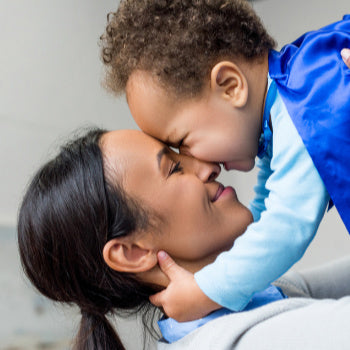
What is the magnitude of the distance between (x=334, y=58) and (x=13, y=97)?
1.34 metres

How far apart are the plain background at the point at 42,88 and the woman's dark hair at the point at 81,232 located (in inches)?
29.6

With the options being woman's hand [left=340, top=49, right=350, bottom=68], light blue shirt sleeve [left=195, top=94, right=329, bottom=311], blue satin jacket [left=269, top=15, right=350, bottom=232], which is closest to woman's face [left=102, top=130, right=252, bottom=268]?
light blue shirt sleeve [left=195, top=94, right=329, bottom=311]

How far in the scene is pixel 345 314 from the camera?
A: 0.69 meters

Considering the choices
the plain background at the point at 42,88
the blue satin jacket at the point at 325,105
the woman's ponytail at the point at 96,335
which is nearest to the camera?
the blue satin jacket at the point at 325,105

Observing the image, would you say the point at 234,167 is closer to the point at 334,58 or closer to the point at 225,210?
the point at 225,210

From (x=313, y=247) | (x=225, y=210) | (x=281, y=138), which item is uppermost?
(x=281, y=138)

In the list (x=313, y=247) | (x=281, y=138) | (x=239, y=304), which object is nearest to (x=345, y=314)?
(x=239, y=304)

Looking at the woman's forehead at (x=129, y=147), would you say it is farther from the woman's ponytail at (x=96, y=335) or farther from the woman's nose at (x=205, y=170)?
the woman's ponytail at (x=96, y=335)

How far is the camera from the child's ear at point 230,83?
3.15 feet

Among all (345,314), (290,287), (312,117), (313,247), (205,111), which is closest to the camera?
(345,314)

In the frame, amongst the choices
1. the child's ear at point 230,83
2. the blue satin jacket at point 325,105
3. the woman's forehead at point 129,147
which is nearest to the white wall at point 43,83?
the woman's forehead at point 129,147

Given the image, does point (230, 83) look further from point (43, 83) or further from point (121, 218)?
point (43, 83)

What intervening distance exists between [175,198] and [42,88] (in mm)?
1204

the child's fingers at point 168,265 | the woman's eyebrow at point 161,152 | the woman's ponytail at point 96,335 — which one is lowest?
the woman's ponytail at point 96,335
